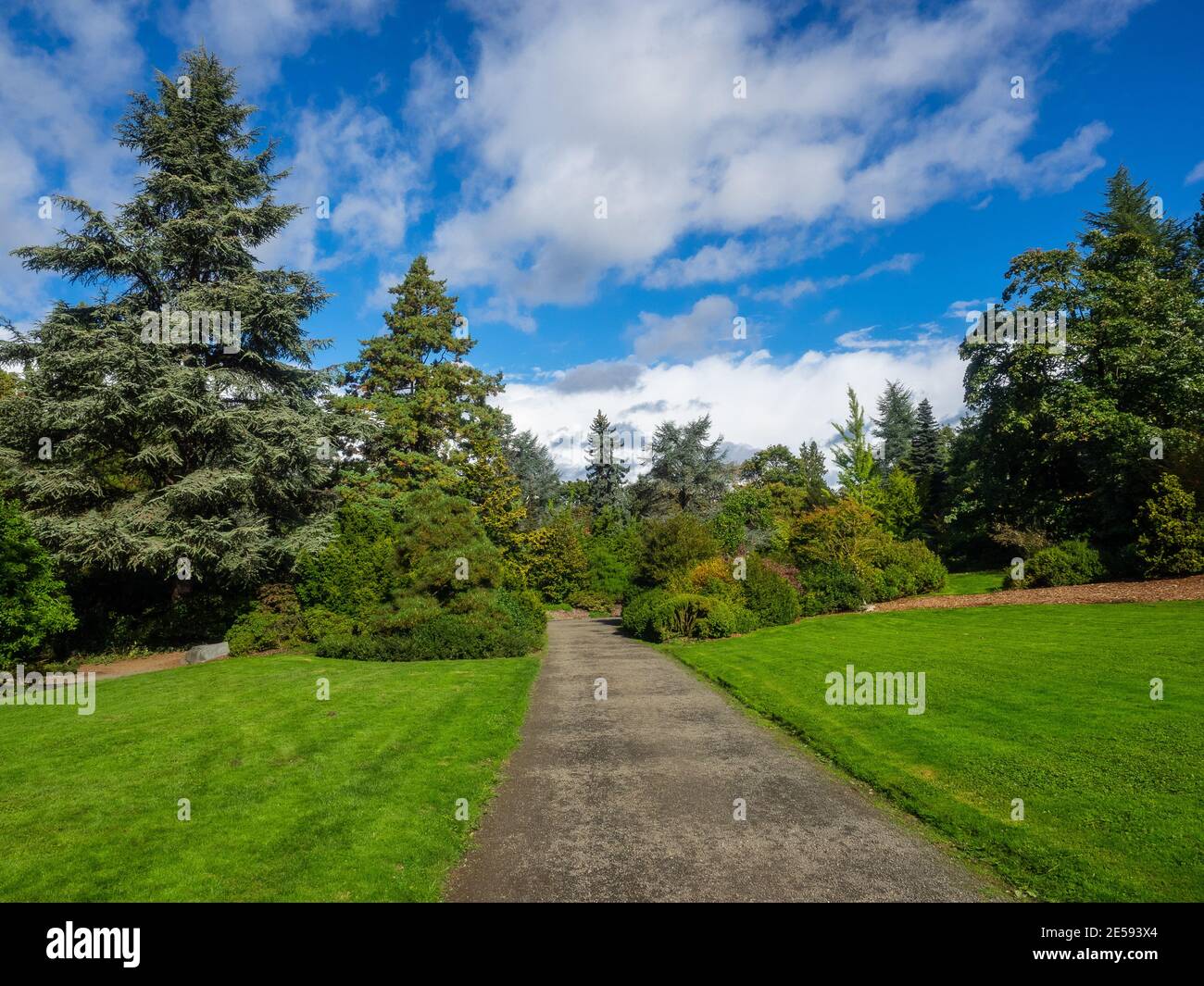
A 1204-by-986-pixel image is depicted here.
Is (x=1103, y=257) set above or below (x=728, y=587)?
above

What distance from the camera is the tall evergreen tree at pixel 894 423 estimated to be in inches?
2291

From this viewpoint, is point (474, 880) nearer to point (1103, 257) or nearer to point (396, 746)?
point (396, 746)

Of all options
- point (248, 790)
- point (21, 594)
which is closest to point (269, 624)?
point (21, 594)

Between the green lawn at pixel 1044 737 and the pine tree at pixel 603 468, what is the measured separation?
4149 cm

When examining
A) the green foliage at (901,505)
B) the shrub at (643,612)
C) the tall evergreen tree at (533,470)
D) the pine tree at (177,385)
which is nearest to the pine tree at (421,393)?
the pine tree at (177,385)

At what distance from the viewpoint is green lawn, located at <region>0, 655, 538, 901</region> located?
4934 millimetres

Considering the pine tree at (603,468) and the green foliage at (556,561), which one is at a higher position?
the pine tree at (603,468)

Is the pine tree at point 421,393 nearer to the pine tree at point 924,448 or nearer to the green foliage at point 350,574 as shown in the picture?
the green foliage at point 350,574

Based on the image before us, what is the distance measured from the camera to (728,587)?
69.5 feet

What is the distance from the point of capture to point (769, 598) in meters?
21.0

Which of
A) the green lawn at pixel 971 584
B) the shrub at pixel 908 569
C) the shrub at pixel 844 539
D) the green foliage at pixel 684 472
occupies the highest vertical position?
the green foliage at pixel 684 472

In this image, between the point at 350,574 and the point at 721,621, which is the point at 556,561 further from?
the point at 721,621
